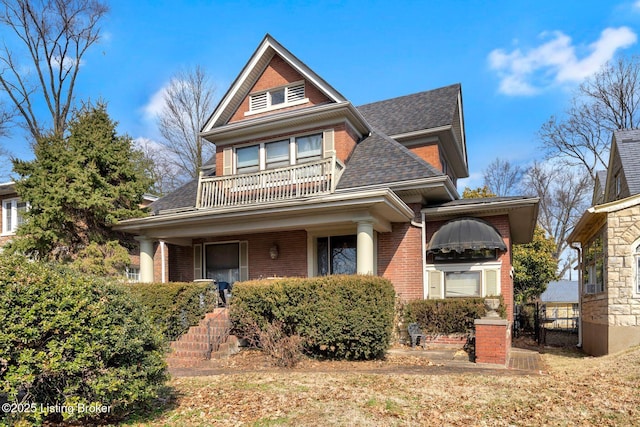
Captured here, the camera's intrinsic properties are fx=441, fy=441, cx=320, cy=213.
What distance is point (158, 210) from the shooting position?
1600cm

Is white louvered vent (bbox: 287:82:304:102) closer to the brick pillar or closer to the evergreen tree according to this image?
the evergreen tree

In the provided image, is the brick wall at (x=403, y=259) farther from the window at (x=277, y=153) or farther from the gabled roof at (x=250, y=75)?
the gabled roof at (x=250, y=75)

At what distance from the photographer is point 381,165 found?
1365cm

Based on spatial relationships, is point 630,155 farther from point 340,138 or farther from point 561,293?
point 561,293

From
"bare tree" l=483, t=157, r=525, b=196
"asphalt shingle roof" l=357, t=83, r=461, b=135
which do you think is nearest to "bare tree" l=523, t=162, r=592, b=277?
"bare tree" l=483, t=157, r=525, b=196

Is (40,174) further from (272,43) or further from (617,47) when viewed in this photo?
(617,47)

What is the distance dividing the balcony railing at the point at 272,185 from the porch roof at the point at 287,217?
71cm

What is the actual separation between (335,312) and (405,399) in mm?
3244

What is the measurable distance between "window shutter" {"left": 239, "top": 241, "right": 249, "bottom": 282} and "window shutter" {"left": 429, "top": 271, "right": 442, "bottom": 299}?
236 inches

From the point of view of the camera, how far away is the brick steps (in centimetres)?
996

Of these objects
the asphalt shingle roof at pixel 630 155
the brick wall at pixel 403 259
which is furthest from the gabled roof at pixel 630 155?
the brick wall at pixel 403 259

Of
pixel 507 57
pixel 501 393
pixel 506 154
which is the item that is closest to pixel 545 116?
pixel 506 154

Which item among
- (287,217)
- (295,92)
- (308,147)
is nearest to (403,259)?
(287,217)

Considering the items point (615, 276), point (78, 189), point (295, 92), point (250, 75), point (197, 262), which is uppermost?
point (250, 75)
